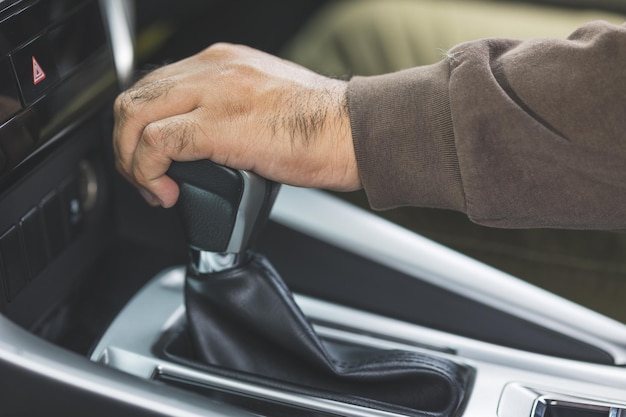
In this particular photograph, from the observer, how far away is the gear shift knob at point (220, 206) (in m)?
0.52

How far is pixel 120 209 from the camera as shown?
2.37 feet

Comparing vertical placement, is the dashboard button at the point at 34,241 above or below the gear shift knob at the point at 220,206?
below

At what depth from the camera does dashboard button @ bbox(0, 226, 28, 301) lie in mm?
550

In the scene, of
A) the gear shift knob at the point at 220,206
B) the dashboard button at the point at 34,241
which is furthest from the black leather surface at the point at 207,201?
the dashboard button at the point at 34,241

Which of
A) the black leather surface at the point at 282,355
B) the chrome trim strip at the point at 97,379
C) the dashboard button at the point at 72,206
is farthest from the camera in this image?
the dashboard button at the point at 72,206

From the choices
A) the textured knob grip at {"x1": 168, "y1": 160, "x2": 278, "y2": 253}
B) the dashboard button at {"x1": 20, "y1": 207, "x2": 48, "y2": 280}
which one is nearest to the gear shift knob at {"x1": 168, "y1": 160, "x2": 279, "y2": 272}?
the textured knob grip at {"x1": 168, "y1": 160, "x2": 278, "y2": 253}

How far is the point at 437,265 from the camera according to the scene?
2.20 feet

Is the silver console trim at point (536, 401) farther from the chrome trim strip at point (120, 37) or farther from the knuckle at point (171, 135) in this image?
the chrome trim strip at point (120, 37)

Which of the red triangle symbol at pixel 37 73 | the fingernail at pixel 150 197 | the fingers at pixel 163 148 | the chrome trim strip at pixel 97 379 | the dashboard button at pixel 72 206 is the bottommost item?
the dashboard button at pixel 72 206

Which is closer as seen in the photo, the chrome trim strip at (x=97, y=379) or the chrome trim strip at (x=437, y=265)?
the chrome trim strip at (x=97, y=379)

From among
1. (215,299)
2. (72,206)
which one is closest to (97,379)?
(215,299)

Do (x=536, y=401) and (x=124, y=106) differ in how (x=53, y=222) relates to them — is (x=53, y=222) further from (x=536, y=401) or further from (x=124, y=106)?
(x=536, y=401)

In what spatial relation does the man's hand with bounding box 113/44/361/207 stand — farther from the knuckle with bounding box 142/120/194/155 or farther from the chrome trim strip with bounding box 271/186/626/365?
the chrome trim strip with bounding box 271/186/626/365

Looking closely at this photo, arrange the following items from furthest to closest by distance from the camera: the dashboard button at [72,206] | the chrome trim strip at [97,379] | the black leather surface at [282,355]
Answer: the dashboard button at [72,206] < the black leather surface at [282,355] < the chrome trim strip at [97,379]
